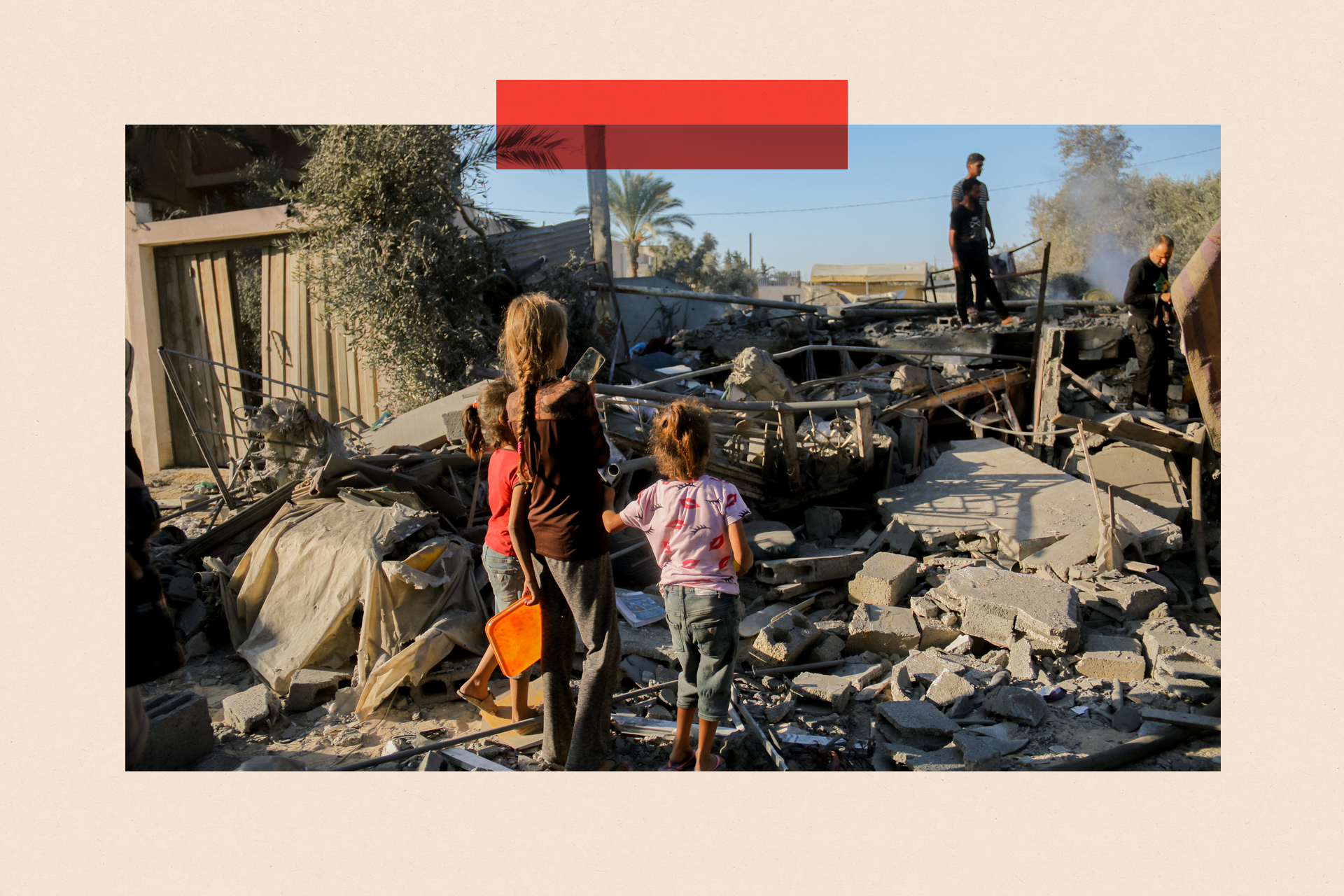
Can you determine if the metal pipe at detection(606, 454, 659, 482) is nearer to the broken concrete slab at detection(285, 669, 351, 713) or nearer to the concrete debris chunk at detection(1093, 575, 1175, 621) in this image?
the broken concrete slab at detection(285, 669, 351, 713)

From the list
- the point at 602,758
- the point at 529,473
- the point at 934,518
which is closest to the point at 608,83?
the point at 529,473

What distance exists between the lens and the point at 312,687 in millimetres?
4223

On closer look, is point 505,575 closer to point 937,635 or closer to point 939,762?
point 939,762

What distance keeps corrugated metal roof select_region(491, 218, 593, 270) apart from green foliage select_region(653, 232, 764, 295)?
18560mm

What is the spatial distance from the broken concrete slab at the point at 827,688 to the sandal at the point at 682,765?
1.10 m

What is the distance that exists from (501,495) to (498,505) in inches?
2.9

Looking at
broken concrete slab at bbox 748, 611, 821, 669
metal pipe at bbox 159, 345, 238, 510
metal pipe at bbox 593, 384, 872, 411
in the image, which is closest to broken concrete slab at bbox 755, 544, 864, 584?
broken concrete slab at bbox 748, 611, 821, 669

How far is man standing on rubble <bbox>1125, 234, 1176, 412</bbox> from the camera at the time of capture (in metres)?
7.85

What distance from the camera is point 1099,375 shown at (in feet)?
31.9

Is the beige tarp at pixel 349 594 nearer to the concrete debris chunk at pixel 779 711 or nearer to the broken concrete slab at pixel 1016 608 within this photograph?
the concrete debris chunk at pixel 779 711

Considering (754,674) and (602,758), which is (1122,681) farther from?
(602,758)

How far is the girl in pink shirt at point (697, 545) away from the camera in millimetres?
2975

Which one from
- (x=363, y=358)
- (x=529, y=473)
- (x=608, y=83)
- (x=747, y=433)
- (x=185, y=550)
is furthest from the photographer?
(x=363, y=358)

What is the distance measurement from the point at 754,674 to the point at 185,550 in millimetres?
3996
